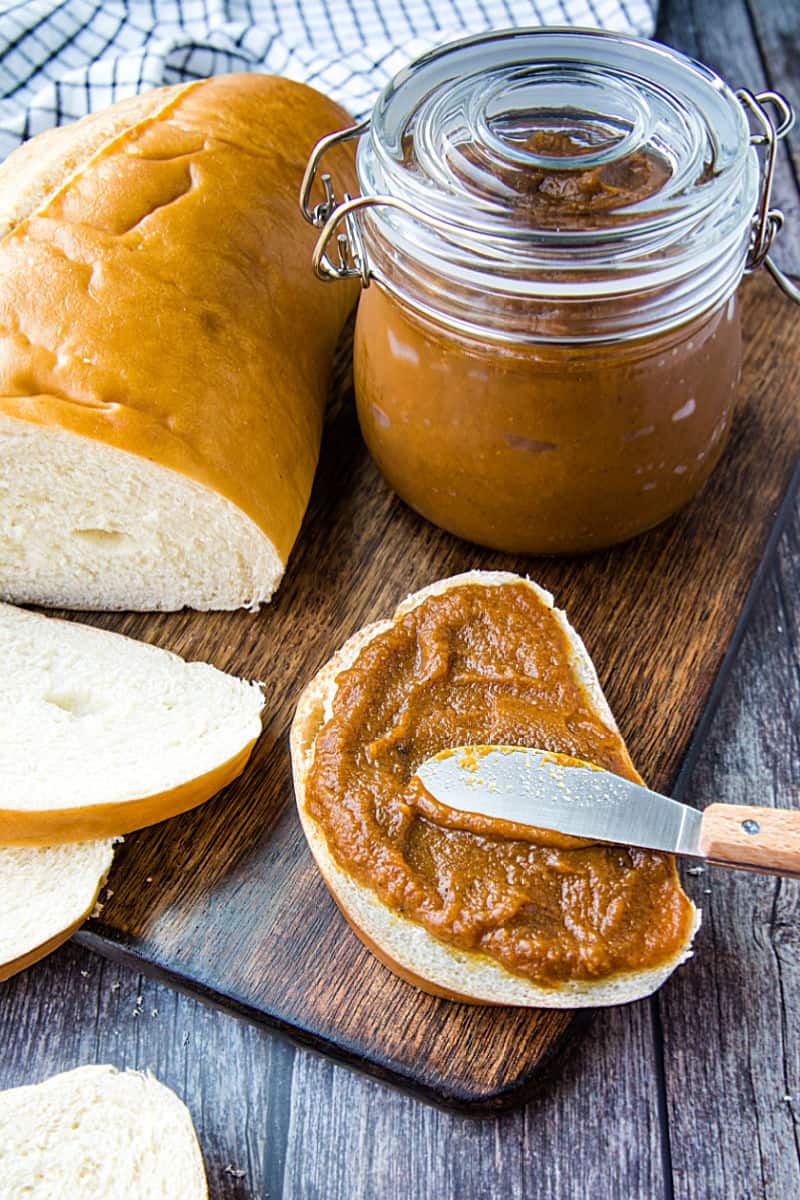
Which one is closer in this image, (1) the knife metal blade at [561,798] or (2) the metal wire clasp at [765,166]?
(1) the knife metal blade at [561,798]

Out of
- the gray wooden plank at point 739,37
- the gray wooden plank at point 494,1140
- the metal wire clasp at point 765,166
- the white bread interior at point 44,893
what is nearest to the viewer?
the gray wooden plank at point 494,1140

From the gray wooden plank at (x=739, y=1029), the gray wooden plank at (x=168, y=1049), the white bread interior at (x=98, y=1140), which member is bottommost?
the gray wooden plank at (x=739, y=1029)

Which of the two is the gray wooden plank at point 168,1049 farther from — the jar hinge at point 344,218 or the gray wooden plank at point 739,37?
the gray wooden plank at point 739,37

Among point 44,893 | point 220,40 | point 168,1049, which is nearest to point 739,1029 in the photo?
point 168,1049

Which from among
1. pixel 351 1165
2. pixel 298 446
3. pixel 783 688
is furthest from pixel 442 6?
pixel 351 1165

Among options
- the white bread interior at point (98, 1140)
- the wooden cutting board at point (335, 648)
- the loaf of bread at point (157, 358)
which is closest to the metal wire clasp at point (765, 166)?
the wooden cutting board at point (335, 648)

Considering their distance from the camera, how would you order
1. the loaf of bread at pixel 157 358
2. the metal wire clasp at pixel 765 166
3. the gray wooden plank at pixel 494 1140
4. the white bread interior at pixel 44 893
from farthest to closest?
1. the loaf of bread at pixel 157 358
2. the metal wire clasp at pixel 765 166
3. the white bread interior at pixel 44 893
4. the gray wooden plank at pixel 494 1140

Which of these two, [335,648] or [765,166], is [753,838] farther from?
[765,166]
